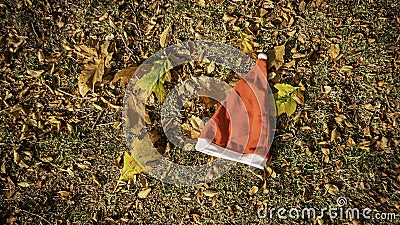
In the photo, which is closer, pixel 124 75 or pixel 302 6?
pixel 124 75

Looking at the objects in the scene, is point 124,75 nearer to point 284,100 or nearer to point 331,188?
point 284,100

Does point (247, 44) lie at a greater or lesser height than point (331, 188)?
greater

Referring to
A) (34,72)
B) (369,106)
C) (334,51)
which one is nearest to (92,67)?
(34,72)

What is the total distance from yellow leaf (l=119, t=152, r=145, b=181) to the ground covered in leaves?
4 centimetres

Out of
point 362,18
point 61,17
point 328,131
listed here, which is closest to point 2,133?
point 61,17

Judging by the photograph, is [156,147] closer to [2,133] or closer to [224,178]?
[224,178]

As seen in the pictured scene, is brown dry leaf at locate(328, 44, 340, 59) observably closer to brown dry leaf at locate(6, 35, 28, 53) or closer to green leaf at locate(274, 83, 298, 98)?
green leaf at locate(274, 83, 298, 98)

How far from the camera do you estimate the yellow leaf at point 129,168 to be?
2531mm

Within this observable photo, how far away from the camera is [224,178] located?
2.58m

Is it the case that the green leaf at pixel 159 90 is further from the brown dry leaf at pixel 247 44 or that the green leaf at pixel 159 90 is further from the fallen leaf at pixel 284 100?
the fallen leaf at pixel 284 100

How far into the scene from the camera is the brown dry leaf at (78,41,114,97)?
254 centimetres

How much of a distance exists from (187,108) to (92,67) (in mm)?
663

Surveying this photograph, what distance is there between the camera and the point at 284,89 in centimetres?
258

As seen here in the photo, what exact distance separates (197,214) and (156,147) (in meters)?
0.51
